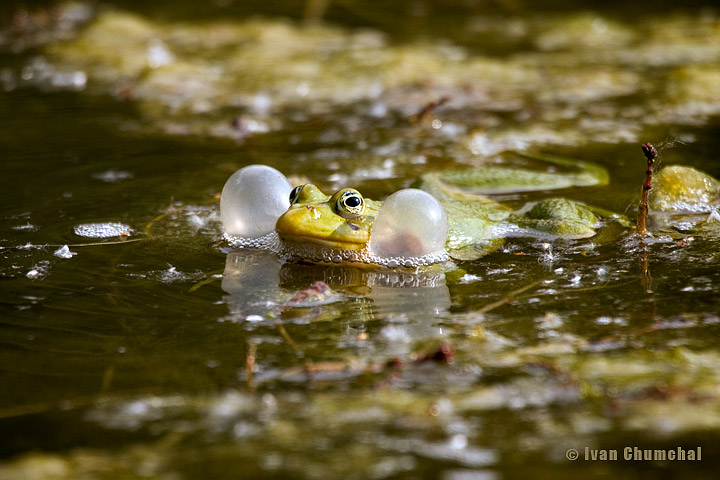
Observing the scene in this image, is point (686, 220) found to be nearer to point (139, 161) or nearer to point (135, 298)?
point (135, 298)

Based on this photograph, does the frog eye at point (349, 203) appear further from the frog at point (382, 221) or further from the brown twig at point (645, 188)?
the brown twig at point (645, 188)

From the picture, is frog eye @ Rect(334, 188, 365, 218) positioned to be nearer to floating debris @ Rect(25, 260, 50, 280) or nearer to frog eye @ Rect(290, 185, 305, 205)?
frog eye @ Rect(290, 185, 305, 205)

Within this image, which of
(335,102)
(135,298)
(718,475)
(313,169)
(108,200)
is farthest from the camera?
(335,102)

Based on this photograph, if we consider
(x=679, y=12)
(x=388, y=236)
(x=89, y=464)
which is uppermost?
(x=679, y=12)

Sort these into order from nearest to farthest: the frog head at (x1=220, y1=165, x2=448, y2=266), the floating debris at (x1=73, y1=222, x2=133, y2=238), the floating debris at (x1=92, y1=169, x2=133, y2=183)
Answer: the frog head at (x1=220, y1=165, x2=448, y2=266)
the floating debris at (x1=73, y1=222, x2=133, y2=238)
the floating debris at (x1=92, y1=169, x2=133, y2=183)

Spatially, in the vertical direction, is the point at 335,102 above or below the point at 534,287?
above

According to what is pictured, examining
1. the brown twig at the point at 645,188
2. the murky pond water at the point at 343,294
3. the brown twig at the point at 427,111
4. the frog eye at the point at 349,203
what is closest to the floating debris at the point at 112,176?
the murky pond water at the point at 343,294

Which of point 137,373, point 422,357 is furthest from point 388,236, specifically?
point 137,373

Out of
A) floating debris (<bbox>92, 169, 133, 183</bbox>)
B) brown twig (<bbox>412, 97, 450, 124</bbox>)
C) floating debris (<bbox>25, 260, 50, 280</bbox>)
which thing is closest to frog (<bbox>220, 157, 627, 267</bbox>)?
floating debris (<bbox>25, 260, 50, 280</bbox>)

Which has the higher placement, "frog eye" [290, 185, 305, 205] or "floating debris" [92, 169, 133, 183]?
"frog eye" [290, 185, 305, 205]
